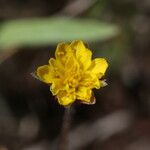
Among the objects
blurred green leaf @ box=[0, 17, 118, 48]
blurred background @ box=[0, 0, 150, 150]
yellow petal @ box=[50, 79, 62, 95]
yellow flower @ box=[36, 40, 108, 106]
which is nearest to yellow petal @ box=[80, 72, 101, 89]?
yellow flower @ box=[36, 40, 108, 106]

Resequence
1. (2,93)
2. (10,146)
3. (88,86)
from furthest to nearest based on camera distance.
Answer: (2,93)
(10,146)
(88,86)

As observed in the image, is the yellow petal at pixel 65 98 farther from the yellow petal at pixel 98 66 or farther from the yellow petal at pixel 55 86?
the yellow petal at pixel 98 66

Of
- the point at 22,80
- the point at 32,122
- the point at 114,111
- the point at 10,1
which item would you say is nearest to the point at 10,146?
the point at 32,122

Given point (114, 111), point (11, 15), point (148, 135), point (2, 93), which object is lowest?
point (148, 135)

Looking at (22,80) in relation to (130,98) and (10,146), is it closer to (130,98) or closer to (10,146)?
(10,146)

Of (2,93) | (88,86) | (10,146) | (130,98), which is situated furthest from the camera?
(130,98)

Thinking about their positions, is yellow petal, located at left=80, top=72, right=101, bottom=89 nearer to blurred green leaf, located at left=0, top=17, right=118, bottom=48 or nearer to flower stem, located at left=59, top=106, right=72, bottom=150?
flower stem, located at left=59, top=106, right=72, bottom=150

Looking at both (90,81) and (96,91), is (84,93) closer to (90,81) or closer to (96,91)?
(90,81)
